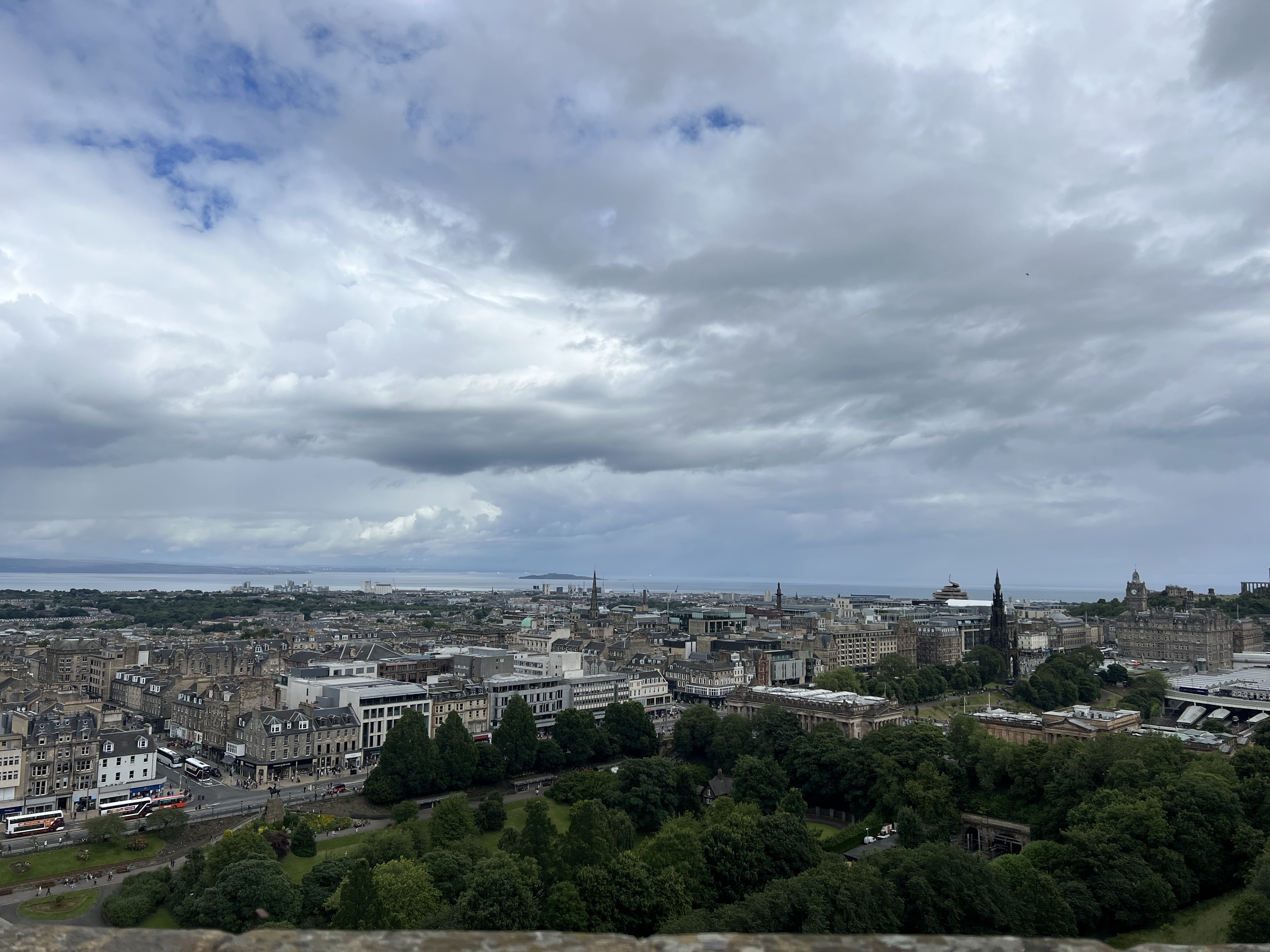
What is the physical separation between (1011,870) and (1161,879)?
627cm

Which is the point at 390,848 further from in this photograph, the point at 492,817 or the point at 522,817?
the point at 522,817

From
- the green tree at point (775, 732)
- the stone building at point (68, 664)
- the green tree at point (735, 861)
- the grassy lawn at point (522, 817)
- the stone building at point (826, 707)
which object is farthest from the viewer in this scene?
the stone building at point (68, 664)

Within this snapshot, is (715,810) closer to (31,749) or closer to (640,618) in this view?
(31,749)

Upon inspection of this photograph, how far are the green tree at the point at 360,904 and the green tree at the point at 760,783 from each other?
25.8 metres

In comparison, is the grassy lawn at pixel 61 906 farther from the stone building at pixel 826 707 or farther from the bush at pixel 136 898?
the stone building at pixel 826 707

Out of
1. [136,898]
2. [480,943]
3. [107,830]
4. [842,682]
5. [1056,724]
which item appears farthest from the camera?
[842,682]

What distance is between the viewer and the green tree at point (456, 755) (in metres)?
60.7

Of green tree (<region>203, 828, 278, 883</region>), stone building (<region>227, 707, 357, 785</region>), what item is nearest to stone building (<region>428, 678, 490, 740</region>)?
stone building (<region>227, 707, 357, 785</region>)

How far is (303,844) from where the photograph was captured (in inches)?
1853

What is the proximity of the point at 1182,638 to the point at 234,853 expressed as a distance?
13053 centimetres

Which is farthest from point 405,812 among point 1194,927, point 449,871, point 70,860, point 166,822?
point 1194,927

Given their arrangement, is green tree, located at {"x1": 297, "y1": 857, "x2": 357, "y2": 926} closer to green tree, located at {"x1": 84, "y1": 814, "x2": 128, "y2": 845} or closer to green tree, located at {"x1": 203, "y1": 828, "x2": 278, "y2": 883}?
green tree, located at {"x1": 203, "y1": 828, "x2": 278, "y2": 883}

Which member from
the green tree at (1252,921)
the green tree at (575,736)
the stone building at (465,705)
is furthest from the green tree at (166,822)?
the green tree at (1252,921)

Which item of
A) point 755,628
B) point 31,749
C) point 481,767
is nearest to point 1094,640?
point 755,628
